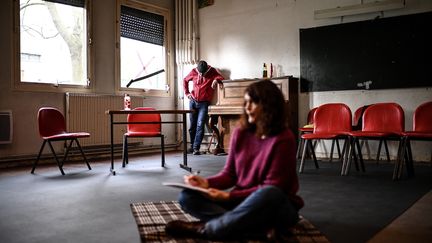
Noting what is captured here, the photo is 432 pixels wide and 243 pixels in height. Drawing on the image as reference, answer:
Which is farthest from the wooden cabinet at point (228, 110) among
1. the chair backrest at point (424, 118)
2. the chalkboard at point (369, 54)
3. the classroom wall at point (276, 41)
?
the chair backrest at point (424, 118)

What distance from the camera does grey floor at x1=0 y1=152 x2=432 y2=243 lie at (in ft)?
7.84

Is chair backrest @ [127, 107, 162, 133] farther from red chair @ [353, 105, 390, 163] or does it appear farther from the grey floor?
red chair @ [353, 105, 390, 163]

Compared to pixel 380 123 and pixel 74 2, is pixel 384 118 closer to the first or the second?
pixel 380 123

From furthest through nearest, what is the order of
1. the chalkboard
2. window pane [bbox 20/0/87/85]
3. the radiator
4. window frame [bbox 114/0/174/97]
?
window frame [bbox 114/0/174/97] → the radiator → window pane [bbox 20/0/87/85] → the chalkboard

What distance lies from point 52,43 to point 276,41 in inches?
144

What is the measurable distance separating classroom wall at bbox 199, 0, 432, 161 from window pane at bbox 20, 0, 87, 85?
2421mm

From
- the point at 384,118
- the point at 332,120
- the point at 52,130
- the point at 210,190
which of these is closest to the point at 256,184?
the point at 210,190

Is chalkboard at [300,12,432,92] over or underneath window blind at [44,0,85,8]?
underneath

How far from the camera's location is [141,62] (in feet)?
24.9

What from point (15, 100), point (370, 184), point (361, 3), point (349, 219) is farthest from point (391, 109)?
point (15, 100)

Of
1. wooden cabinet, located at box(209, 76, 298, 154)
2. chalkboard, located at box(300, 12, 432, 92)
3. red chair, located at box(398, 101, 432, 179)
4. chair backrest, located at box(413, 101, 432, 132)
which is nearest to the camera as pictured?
red chair, located at box(398, 101, 432, 179)

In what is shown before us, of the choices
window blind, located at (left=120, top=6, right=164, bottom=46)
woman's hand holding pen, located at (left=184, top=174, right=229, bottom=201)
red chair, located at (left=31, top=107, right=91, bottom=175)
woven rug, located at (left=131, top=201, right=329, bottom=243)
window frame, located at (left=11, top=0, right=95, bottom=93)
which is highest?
window blind, located at (left=120, top=6, right=164, bottom=46)

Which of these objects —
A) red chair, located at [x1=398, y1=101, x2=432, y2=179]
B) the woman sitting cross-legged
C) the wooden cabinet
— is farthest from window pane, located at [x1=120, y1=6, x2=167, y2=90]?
the woman sitting cross-legged

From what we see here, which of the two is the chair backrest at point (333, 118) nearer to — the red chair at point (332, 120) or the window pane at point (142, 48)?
the red chair at point (332, 120)
